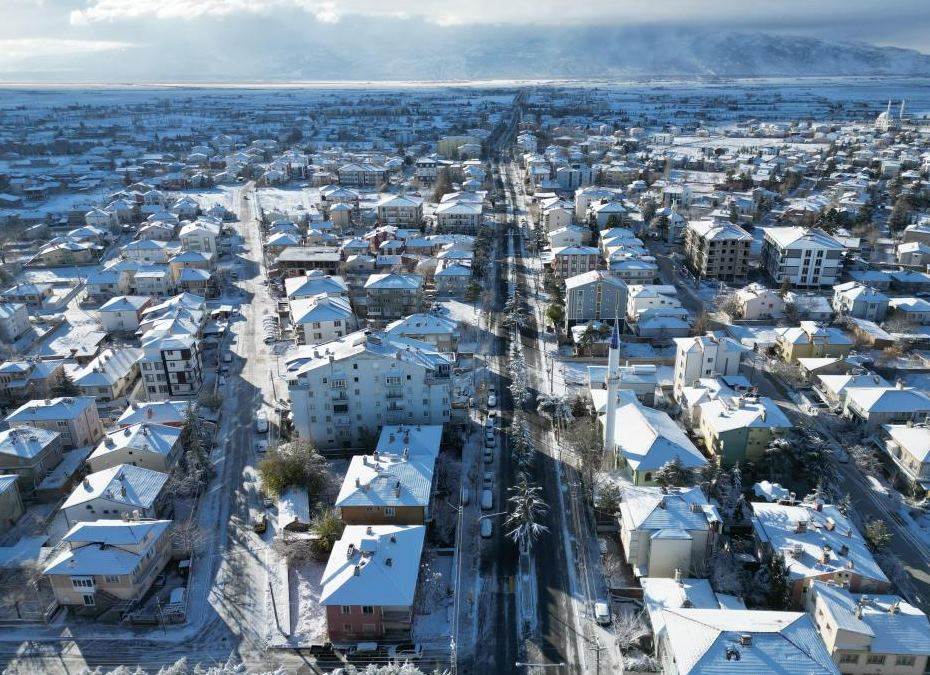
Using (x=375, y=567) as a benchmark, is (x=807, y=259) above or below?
above

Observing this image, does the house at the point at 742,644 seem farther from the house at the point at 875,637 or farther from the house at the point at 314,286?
the house at the point at 314,286

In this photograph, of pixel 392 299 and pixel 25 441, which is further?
pixel 392 299

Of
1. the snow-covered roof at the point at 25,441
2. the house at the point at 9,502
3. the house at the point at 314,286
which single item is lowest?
the house at the point at 9,502

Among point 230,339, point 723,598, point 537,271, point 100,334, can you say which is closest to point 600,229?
point 537,271

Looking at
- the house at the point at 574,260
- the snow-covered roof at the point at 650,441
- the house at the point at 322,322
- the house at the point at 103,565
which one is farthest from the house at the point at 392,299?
the house at the point at 103,565

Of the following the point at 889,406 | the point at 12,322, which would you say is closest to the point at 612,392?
the point at 889,406

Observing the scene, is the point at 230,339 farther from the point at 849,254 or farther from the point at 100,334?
the point at 849,254

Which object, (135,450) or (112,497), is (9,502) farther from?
(112,497)
